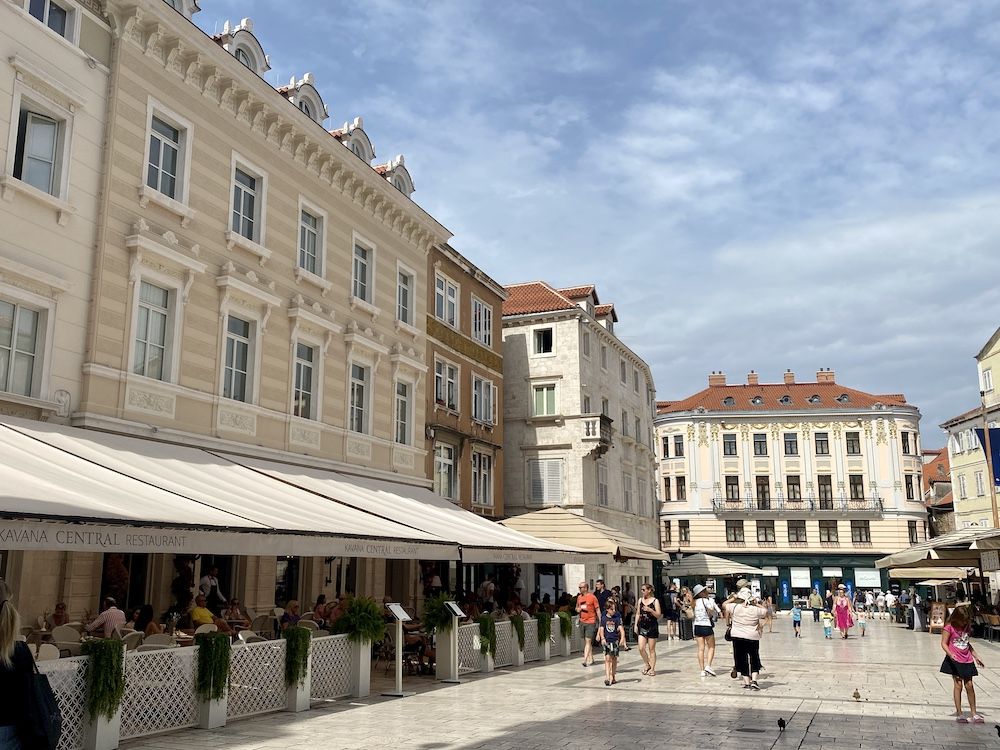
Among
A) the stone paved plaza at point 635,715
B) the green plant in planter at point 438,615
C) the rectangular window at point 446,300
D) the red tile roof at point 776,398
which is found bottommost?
the stone paved plaza at point 635,715

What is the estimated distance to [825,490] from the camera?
6003cm

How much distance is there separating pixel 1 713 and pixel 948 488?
241 ft

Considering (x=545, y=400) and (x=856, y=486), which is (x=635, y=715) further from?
(x=856, y=486)

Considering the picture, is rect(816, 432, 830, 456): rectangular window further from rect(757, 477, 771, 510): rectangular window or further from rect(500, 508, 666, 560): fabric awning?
rect(500, 508, 666, 560): fabric awning

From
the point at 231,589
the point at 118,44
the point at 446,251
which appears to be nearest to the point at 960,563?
the point at 446,251

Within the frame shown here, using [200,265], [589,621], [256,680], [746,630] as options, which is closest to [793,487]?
[589,621]

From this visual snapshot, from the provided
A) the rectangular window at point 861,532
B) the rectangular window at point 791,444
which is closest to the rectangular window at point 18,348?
the rectangular window at point 791,444

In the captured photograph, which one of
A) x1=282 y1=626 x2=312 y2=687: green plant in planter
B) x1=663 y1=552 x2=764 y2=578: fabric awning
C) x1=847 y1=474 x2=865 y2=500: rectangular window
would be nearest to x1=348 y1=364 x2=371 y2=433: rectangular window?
x1=282 y1=626 x2=312 y2=687: green plant in planter

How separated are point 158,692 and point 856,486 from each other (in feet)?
189

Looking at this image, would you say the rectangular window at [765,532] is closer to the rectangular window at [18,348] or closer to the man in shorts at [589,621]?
the man in shorts at [589,621]

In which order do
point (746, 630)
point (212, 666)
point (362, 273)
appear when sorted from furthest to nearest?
1. point (362, 273)
2. point (746, 630)
3. point (212, 666)

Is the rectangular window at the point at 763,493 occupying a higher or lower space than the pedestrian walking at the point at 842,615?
higher

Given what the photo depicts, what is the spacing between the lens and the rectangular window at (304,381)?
1788cm

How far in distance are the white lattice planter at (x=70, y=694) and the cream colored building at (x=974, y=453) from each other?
160 feet
